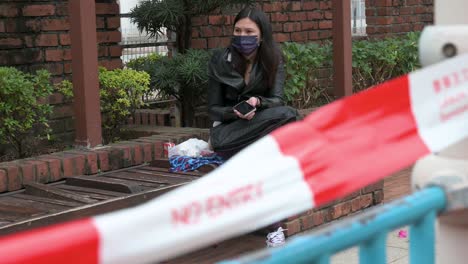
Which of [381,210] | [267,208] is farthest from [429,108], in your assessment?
[267,208]

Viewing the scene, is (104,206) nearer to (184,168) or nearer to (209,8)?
(184,168)

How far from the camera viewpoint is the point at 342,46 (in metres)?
7.05

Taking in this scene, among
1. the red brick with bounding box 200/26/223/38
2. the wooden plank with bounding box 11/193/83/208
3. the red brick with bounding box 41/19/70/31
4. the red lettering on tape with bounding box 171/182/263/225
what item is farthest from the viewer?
the red brick with bounding box 200/26/223/38

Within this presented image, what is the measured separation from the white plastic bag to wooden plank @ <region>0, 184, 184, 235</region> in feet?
2.11

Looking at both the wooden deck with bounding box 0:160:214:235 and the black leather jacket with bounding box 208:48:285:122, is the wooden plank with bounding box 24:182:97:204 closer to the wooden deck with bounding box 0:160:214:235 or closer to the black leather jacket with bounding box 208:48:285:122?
the wooden deck with bounding box 0:160:214:235

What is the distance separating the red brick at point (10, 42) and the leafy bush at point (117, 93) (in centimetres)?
42

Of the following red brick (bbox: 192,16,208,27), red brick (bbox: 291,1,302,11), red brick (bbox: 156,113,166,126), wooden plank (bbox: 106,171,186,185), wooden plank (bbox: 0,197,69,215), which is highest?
red brick (bbox: 291,1,302,11)

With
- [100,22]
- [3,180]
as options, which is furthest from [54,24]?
[3,180]

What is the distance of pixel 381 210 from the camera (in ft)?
5.95

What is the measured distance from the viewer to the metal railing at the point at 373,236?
1587mm

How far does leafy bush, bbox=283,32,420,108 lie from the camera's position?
707cm

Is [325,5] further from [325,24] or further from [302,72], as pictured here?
[302,72]

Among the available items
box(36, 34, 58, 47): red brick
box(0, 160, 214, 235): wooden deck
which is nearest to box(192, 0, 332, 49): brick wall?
box(36, 34, 58, 47): red brick

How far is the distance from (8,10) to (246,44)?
5.79 feet
